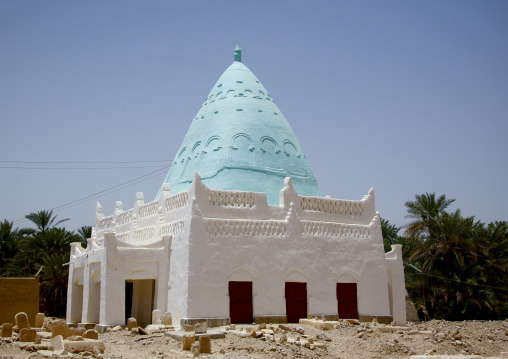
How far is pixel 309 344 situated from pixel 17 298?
8853mm

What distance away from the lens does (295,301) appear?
55.2ft

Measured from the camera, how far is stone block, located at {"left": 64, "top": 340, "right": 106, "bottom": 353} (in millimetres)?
11055

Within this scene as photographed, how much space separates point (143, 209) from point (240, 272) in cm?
467

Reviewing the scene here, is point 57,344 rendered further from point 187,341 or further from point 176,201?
point 176,201

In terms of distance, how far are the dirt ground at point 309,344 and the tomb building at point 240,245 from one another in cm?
131

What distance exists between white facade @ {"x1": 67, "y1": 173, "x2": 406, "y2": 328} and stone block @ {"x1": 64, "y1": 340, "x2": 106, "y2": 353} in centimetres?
387

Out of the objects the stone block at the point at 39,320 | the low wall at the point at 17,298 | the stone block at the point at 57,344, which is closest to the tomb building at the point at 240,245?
the stone block at the point at 39,320

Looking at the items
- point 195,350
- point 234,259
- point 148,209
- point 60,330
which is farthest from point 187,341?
point 148,209

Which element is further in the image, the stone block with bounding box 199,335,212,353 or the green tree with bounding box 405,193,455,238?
the green tree with bounding box 405,193,455,238

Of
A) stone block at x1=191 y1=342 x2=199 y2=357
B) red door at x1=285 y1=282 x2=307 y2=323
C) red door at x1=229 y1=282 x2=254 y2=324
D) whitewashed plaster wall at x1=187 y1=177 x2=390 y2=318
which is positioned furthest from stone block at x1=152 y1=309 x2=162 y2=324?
stone block at x1=191 y1=342 x2=199 y2=357

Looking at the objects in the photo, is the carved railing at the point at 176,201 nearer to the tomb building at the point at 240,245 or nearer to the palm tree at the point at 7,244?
the tomb building at the point at 240,245

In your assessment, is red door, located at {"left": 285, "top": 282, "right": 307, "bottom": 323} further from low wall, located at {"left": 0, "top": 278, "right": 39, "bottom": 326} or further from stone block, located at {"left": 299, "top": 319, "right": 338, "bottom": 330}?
low wall, located at {"left": 0, "top": 278, "right": 39, "bottom": 326}

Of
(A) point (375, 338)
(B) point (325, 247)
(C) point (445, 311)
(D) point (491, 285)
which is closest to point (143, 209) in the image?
Answer: (B) point (325, 247)

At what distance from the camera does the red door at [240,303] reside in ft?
52.3
